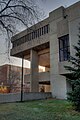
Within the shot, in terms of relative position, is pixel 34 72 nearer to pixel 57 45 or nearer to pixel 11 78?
pixel 57 45

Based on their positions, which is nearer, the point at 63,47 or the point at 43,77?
the point at 63,47

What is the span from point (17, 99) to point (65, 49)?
313 inches

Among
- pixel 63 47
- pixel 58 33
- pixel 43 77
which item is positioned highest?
pixel 58 33

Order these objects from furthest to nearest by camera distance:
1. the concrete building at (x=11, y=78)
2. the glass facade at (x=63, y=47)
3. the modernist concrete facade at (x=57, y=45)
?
the concrete building at (x=11, y=78)
the glass facade at (x=63, y=47)
the modernist concrete facade at (x=57, y=45)

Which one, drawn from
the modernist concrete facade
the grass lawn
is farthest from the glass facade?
the grass lawn

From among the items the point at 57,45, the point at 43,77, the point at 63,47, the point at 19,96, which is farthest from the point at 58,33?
the point at 43,77

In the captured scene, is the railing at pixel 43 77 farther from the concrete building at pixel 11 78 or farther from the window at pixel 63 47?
the concrete building at pixel 11 78

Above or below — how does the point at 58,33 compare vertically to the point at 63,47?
above

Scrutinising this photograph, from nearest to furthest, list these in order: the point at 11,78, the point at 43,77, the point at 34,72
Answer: the point at 43,77 < the point at 34,72 < the point at 11,78

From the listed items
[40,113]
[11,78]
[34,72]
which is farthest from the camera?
[11,78]

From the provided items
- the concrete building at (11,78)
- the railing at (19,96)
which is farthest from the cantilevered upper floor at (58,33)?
the concrete building at (11,78)

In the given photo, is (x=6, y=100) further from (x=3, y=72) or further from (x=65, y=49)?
(x=3, y=72)

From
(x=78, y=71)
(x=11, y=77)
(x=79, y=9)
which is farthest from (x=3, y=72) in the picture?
(x=78, y=71)

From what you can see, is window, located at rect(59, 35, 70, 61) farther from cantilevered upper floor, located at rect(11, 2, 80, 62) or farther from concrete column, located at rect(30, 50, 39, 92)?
concrete column, located at rect(30, 50, 39, 92)
